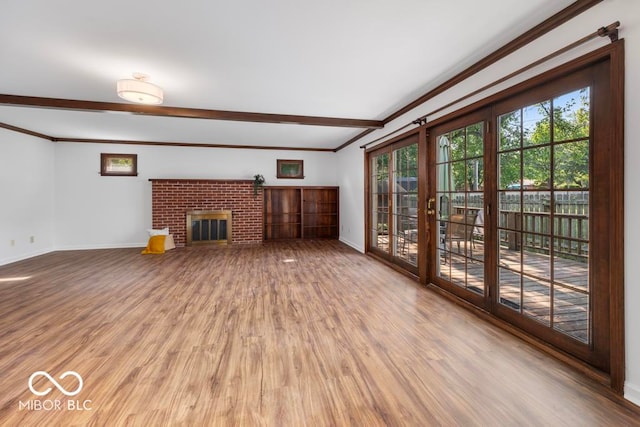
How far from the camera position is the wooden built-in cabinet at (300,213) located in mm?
7660

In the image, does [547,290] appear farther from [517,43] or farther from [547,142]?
[517,43]

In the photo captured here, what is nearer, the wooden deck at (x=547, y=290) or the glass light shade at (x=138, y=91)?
the wooden deck at (x=547, y=290)

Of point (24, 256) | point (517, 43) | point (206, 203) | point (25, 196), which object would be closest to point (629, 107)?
point (517, 43)

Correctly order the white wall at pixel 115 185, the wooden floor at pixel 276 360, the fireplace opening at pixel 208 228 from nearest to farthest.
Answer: the wooden floor at pixel 276 360
the white wall at pixel 115 185
the fireplace opening at pixel 208 228

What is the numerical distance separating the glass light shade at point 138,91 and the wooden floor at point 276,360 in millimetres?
2234

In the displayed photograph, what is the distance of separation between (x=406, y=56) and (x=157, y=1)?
2070mm

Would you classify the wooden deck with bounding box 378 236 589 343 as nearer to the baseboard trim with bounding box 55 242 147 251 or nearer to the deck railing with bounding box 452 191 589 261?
the deck railing with bounding box 452 191 589 261

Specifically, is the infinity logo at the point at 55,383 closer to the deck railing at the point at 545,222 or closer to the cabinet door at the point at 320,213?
the deck railing at the point at 545,222

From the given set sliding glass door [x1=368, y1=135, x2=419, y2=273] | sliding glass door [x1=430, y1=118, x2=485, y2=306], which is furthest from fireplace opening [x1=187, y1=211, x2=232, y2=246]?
sliding glass door [x1=430, y1=118, x2=485, y2=306]

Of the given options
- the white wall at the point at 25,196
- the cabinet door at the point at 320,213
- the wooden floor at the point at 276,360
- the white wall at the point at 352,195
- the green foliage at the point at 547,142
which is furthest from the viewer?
the cabinet door at the point at 320,213

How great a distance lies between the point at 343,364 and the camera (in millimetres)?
2004

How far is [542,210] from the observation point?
89.4 inches

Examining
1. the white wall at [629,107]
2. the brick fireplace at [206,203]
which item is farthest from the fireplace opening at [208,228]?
the white wall at [629,107]

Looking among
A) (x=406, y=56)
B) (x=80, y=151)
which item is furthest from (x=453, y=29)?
(x=80, y=151)
